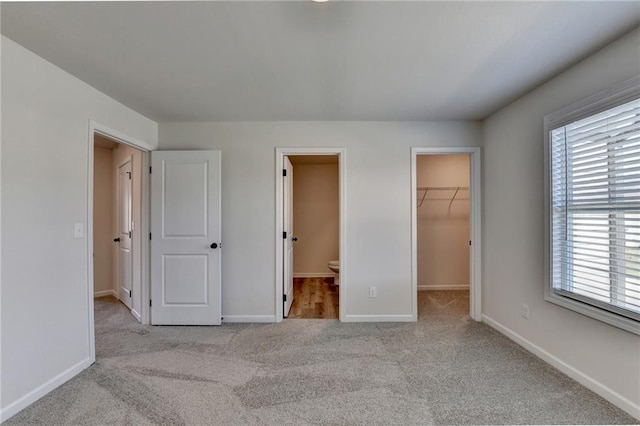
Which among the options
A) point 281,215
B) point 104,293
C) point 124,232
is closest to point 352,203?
point 281,215

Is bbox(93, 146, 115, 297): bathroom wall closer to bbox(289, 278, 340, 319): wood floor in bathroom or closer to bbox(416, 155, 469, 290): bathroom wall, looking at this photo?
bbox(289, 278, 340, 319): wood floor in bathroom

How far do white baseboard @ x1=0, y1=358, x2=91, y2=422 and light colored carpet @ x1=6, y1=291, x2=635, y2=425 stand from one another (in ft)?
0.13

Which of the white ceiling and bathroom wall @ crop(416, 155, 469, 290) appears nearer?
the white ceiling

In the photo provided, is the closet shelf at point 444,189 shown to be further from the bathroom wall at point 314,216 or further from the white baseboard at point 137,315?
the white baseboard at point 137,315

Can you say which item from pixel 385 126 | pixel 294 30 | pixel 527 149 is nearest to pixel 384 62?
pixel 294 30

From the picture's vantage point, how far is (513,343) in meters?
2.57

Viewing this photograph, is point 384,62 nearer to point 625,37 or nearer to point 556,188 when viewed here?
point 625,37

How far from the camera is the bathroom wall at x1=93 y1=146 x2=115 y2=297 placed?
4141 mm

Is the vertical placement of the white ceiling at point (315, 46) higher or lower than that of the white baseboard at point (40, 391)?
higher

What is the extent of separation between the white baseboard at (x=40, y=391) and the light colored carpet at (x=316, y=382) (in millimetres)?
39

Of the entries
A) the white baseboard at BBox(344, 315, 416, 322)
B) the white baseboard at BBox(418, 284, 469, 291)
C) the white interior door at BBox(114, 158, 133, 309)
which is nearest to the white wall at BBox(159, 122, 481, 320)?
the white baseboard at BBox(344, 315, 416, 322)

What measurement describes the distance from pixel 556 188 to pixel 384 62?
5.38ft

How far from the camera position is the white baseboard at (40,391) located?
65.9 inches

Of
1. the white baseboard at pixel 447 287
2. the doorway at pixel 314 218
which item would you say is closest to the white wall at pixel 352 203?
the white baseboard at pixel 447 287
